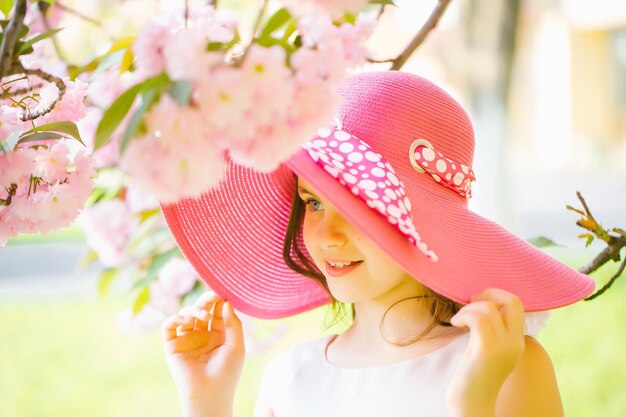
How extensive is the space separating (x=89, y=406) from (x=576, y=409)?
1721mm

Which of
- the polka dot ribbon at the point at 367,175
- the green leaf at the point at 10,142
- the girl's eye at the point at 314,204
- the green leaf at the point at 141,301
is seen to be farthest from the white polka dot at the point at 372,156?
the green leaf at the point at 141,301

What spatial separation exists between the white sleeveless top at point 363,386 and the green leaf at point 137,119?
57 centimetres

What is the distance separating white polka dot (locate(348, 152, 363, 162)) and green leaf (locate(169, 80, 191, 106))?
38 cm

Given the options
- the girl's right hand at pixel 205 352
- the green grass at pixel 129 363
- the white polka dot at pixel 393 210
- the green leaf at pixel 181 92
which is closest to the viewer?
the green leaf at pixel 181 92

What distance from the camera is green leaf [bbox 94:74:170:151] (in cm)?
59

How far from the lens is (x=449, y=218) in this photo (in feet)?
3.24

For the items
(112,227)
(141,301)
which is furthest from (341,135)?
(112,227)

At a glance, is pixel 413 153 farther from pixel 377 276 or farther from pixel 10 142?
pixel 10 142

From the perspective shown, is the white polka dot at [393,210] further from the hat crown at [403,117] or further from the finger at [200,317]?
the finger at [200,317]

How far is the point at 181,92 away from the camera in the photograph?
564mm

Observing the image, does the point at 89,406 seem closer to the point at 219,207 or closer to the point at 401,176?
the point at 219,207

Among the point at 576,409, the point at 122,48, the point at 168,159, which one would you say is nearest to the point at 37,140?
the point at 122,48

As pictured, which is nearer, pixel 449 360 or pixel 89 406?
pixel 449 360

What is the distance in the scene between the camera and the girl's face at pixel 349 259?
1.00 meters
